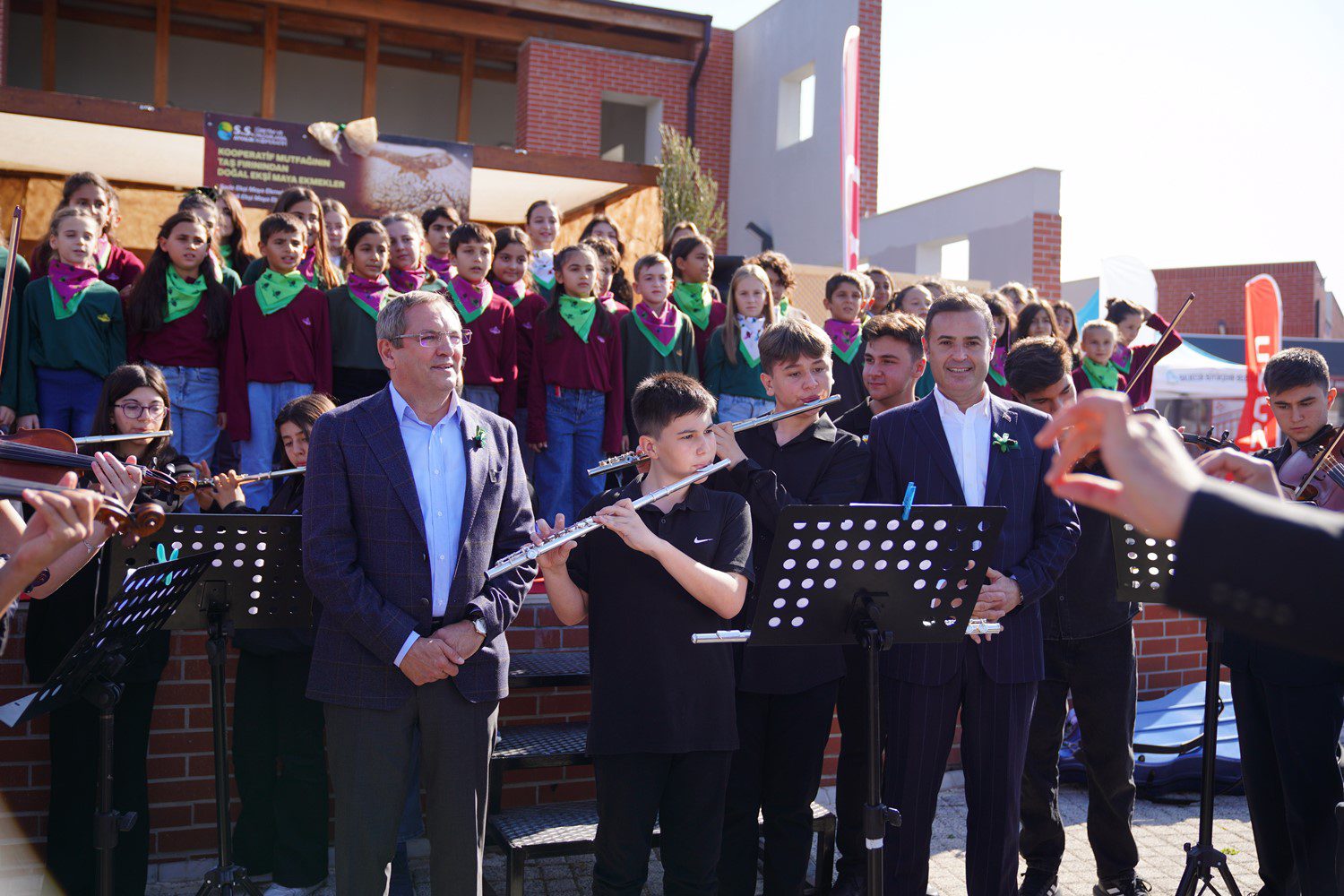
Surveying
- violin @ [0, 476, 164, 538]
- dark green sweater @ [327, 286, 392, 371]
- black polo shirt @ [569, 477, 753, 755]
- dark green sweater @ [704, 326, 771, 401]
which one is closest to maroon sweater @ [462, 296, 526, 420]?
dark green sweater @ [327, 286, 392, 371]

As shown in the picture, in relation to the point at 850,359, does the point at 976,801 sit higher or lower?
lower

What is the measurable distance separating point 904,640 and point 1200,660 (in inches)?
179

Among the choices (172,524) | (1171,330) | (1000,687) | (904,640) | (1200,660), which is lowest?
(1200,660)

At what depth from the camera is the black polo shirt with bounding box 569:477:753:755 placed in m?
3.32

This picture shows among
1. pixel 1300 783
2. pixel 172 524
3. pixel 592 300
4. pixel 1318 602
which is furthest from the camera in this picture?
pixel 592 300

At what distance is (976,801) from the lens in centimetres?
368

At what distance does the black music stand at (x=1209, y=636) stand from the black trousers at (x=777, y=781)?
3.94 ft

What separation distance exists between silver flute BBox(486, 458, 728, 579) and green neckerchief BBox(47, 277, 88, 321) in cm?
336

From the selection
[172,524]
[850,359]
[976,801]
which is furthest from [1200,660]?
[172,524]

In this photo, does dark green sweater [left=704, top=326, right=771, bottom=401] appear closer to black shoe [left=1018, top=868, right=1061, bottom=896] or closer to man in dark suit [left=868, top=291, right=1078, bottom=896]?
man in dark suit [left=868, top=291, right=1078, bottom=896]

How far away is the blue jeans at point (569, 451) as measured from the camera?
21.0 feet

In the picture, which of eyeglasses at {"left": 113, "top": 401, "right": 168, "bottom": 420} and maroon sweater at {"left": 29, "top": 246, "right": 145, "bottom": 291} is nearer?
eyeglasses at {"left": 113, "top": 401, "right": 168, "bottom": 420}

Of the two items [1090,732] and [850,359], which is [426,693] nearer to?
[1090,732]

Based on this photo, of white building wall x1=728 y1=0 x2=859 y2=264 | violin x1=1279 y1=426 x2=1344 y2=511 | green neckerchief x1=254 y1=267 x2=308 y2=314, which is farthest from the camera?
white building wall x1=728 y1=0 x2=859 y2=264
